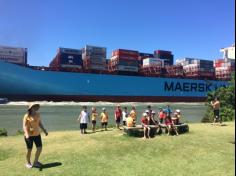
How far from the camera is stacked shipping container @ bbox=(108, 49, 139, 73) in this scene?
253ft

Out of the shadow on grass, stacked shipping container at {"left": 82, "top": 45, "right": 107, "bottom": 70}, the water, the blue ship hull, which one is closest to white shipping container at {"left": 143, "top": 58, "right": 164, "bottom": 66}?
the blue ship hull

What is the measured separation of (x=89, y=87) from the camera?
2913 inches

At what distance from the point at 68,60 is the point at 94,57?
6.00 m

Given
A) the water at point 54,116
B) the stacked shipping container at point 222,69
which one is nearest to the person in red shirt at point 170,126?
the water at point 54,116

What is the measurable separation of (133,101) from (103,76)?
412 inches

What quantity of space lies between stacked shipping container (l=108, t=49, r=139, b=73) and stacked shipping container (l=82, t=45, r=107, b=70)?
2157 millimetres

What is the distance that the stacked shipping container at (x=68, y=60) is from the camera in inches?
2810

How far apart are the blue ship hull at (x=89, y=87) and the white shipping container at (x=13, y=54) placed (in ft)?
10.1

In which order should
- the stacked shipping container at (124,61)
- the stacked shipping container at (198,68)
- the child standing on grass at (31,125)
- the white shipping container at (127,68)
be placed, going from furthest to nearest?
the stacked shipping container at (198,68) < the white shipping container at (127,68) < the stacked shipping container at (124,61) < the child standing on grass at (31,125)

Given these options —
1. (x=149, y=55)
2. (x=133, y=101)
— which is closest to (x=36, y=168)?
(x=133, y=101)

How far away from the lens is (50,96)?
7006 cm

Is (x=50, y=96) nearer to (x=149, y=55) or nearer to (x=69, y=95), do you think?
(x=69, y=95)

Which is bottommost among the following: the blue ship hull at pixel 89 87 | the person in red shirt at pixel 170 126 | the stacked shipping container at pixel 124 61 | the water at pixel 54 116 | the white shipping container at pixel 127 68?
the water at pixel 54 116

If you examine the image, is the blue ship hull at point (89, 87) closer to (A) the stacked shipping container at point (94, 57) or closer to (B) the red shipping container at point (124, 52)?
(A) the stacked shipping container at point (94, 57)
